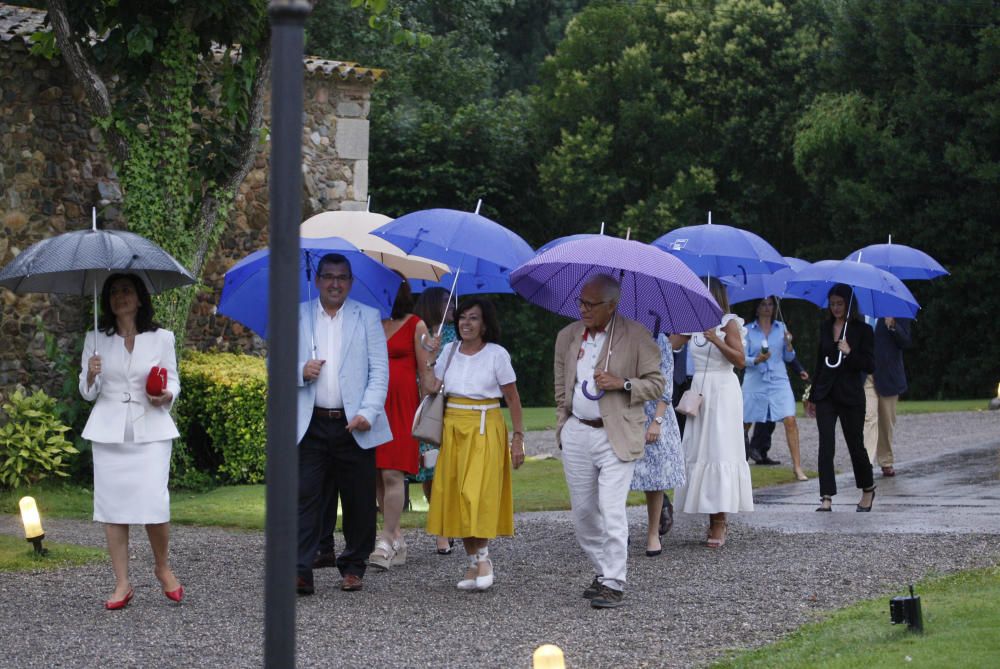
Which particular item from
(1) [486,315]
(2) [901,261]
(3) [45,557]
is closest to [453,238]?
(1) [486,315]

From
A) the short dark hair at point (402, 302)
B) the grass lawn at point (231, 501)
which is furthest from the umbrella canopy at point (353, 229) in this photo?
the grass lawn at point (231, 501)

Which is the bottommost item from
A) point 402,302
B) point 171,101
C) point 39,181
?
point 402,302

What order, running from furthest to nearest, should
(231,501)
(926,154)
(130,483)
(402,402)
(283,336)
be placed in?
(926,154) < (231,501) < (402,402) < (130,483) < (283,336)

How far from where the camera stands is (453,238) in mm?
8000

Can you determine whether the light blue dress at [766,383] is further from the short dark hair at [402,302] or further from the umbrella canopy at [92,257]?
the umbrella canopy at [92,257]

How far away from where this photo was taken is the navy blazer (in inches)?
538

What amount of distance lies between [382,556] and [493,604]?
1.35m

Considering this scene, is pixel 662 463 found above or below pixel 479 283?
below

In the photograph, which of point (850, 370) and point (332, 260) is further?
point (850, 370)

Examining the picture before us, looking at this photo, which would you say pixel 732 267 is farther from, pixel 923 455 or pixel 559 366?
pixel 923 455

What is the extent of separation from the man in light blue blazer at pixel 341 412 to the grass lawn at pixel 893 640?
2646mm

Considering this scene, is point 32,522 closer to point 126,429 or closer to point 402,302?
point 126,429

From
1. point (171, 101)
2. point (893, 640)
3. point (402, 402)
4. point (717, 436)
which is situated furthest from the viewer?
point (171, 101)

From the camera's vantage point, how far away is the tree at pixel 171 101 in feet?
40.7
